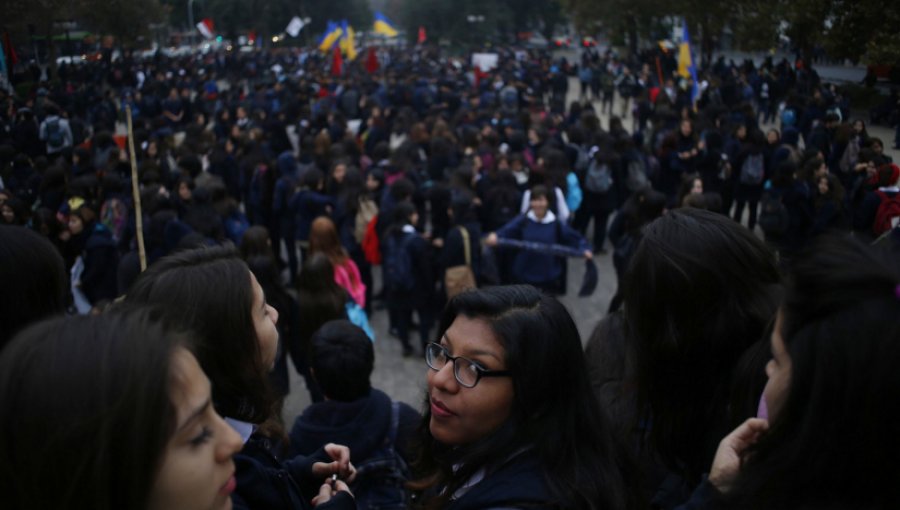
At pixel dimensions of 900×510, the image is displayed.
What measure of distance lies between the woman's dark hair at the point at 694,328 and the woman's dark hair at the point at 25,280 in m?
1.90

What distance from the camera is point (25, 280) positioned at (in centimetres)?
218

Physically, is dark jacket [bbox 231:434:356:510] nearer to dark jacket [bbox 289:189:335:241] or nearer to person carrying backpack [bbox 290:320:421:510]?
person carrying backpack [bbox 290:320:421:510]

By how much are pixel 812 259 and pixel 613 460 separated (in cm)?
81

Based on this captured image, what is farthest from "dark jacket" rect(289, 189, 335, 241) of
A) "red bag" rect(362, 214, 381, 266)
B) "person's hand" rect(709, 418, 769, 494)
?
"person's hand" rect(709, 418, 769, 494)

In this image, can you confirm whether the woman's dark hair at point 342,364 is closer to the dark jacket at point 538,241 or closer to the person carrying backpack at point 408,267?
the person carrying backpack at point 408,267

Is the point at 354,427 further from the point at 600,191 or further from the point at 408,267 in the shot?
the point at 600,191

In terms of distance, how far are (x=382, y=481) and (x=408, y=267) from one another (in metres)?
3.81

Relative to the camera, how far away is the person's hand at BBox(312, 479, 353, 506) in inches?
83.3

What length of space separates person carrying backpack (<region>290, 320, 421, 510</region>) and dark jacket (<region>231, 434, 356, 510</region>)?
65 cm

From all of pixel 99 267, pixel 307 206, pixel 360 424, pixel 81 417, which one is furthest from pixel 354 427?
pixel 307 206

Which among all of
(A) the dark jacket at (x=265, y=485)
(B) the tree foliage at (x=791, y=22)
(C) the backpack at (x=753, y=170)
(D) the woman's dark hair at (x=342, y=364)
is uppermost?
(B) the tree foliage at (x=791, y=22)

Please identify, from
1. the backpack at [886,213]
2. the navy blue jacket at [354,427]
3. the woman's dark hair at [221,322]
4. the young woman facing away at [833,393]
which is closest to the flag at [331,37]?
the backpack at [886,213]

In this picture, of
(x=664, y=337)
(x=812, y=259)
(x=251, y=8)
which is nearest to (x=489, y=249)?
(x=664, y=337)

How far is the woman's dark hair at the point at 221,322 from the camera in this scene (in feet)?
7.02
